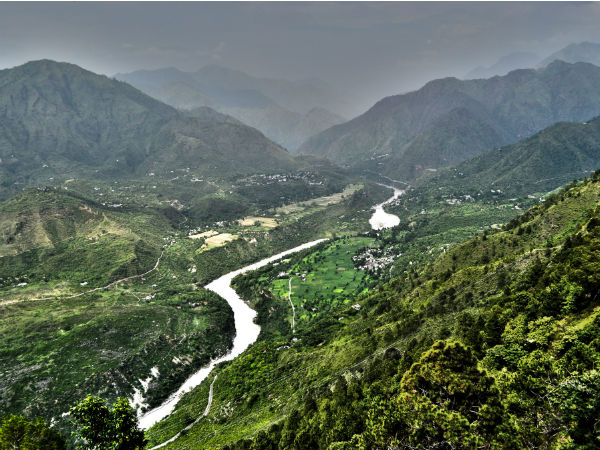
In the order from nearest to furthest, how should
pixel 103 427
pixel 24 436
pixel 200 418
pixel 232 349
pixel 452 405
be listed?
pixel 452 405
pixel 24 436
pixel 103 427
pixel 200 418
pixel 232 349

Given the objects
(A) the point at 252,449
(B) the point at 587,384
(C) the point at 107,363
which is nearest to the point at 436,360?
(B) the point at 587,384

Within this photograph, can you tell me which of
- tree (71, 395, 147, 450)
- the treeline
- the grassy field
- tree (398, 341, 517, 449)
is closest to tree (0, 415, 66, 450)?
tree (71, 395, 147, 450)

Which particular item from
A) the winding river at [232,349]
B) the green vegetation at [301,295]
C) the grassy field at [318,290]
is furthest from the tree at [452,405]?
the grassy field at [318,290]

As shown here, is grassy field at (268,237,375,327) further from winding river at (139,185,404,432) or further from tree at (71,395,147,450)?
tree at (71,395,147,450)

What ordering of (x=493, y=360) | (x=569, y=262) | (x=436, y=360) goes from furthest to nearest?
(x=569, y=262) → (x=493, y=360) → (x=436, y=360)

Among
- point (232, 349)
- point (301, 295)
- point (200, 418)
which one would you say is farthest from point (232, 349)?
point (200, 418)

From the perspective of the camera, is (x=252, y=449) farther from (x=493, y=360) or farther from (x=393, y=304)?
(x=393, y=304)

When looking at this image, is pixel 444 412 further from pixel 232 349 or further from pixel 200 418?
pixel 232 349
